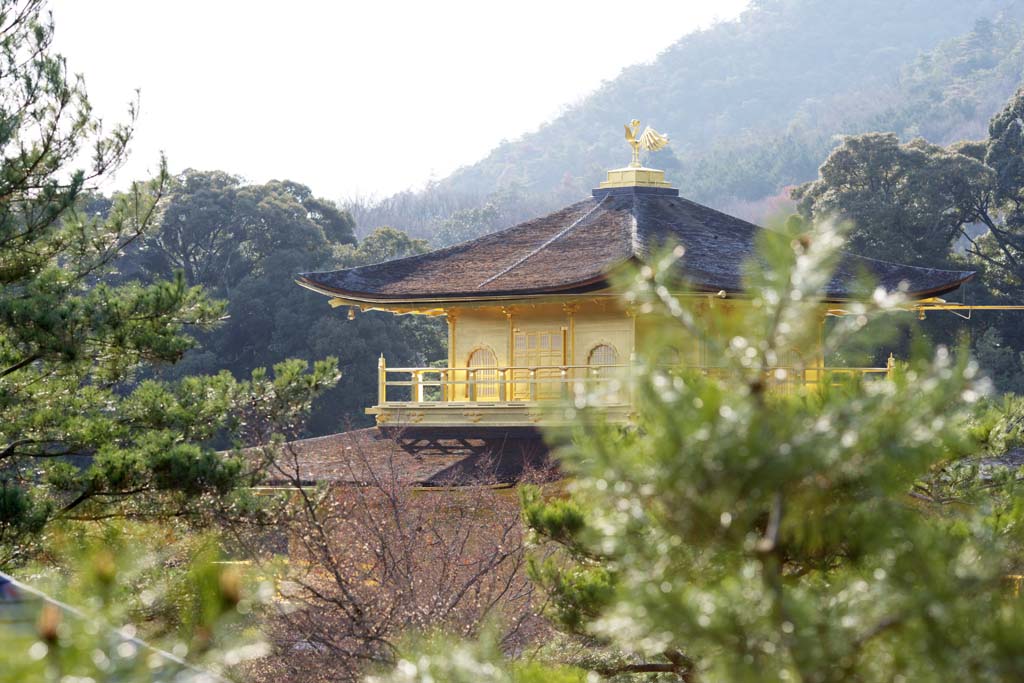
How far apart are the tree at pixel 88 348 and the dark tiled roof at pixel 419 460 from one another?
2828 millimetres

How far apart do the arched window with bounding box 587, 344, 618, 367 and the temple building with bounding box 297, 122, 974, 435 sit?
0.06ft

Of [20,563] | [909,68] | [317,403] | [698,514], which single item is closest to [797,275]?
[698,514]

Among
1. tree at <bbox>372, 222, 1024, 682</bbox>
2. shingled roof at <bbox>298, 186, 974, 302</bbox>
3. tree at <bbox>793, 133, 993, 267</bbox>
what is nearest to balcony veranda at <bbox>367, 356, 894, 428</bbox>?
shingled roof at <bbox>298, 186, 974, 302</bbox>

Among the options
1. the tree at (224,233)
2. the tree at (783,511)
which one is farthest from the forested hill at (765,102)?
the tree at (783,511)

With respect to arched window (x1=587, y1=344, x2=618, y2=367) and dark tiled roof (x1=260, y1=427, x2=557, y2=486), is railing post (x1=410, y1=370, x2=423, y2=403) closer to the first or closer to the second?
dark tiled roof (x1=260, y1=427, x2=557, y2=486)

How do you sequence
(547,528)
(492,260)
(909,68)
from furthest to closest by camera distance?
1. (909,68)
2. (492,260)
3. (547,528)

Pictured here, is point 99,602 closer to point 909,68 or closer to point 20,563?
point 20,563

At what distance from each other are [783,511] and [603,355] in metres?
16.2

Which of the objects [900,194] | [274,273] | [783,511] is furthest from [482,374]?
[274,273]

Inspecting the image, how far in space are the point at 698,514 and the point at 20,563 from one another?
9.25 meters

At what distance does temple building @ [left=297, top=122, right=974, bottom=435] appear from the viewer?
18.5 meters

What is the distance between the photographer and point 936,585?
8.88ft

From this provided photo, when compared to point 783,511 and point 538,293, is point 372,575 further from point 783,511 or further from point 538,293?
point 783,511

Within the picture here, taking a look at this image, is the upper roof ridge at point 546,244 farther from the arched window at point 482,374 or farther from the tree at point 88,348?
the tree at point 88,348
